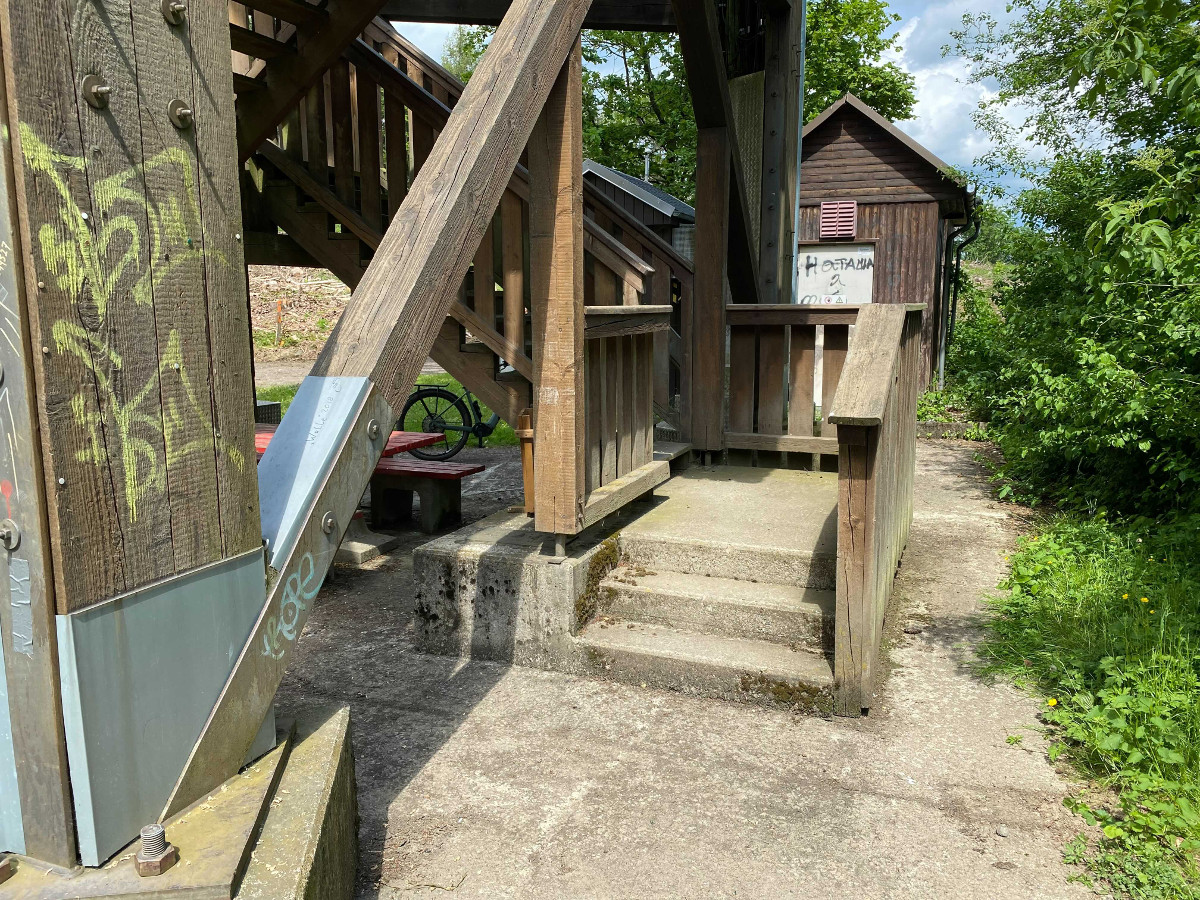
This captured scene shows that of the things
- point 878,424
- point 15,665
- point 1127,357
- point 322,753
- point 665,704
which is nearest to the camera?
point 15,665

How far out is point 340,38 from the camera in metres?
4.76

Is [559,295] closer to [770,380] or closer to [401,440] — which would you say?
[770,380]

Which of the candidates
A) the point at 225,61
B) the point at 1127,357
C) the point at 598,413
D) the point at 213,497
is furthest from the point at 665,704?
the point at 1127,357

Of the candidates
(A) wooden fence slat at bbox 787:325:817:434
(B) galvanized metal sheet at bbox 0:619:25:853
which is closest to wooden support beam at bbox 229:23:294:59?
(A) wooden fence slat at bbox 787:325:817:434

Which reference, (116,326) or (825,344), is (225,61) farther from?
(825,344)

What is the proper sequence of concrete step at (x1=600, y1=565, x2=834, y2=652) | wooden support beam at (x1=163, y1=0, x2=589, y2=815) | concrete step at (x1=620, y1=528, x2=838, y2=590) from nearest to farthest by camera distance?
wooden support beam at (x1=163, y1=0, x2=589, y2=815) → concrete step at (x1=600, y1=565, x2=834, y2=652) → concrete step at (x1=620, y1=528, x2=838, y2=590)

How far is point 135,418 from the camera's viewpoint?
1.76 metres

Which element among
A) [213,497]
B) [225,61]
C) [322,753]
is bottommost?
[322,753]

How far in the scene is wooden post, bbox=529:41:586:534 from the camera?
137 inches

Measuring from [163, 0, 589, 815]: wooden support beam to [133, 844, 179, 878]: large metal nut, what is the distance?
15 centimetres

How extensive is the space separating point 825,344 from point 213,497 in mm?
4360

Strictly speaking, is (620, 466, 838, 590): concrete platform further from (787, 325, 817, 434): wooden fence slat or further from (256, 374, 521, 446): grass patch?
(256, 374, 521, 446): grass patch

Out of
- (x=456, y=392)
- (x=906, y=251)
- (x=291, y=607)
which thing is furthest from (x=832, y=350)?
(x=456, y=392)

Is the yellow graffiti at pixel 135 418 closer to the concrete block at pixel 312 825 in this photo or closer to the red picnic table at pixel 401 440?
the concrete block at pixel 312 825
